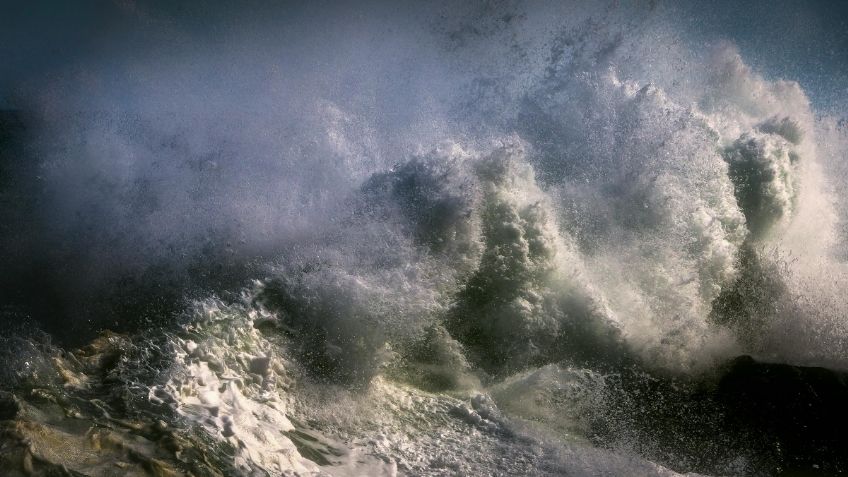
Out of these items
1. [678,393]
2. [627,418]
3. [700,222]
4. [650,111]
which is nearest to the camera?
[627,418]

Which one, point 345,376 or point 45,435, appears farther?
point 345,376

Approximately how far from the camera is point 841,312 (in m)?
5.21

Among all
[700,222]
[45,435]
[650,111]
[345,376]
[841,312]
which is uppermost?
[650,111]

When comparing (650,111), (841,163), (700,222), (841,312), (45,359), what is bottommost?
(45,359)

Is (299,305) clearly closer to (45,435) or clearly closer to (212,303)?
(212,303)

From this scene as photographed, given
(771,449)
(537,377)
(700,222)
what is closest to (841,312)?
(700,222)

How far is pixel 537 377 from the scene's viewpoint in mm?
4430

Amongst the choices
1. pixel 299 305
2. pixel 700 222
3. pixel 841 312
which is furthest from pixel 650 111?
pixel 299 305

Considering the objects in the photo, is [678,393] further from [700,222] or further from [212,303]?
[212,303]

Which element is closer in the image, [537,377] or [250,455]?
[250,455]

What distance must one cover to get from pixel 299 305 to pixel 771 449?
3.73 metres

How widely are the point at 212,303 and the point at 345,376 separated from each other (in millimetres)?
1219

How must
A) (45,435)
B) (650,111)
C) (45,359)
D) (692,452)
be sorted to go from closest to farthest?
(45,435)
(45,359)
(692,452)
(650,111)

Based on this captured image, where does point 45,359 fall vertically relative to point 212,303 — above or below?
below
